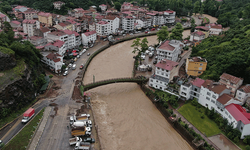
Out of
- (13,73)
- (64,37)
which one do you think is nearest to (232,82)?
(13,73)

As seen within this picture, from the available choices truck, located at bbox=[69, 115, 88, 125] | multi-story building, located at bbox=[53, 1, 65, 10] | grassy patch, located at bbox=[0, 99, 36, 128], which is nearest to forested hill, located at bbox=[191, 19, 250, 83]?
truck, located at bbox=[69, 115, 88, 125]

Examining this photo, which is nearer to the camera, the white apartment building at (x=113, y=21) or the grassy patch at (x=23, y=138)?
the grassy patch at (x=23, y=138)

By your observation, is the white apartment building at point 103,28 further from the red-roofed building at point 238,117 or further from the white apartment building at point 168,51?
the red-roofed building at point 238,117

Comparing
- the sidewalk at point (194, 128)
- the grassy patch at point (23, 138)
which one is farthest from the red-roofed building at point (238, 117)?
the grassy patch at point (23, 138)

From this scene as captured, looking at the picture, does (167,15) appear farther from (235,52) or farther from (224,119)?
(224,119)

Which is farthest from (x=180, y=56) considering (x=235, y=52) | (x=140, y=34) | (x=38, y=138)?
(x=38, y=138)

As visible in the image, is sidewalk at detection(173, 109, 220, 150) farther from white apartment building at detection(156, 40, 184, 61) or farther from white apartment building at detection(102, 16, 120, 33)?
white apartment building at detection(102, 16, 120, 33)
